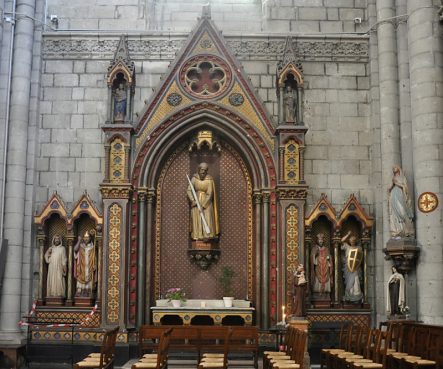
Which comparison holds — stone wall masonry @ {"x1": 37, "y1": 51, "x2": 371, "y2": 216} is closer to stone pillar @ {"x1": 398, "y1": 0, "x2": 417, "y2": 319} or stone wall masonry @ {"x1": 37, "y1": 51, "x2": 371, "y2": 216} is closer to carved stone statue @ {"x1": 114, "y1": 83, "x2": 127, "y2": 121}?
carved stone statue @ {"x1": 114, "y1": 83, "x2": 127, "y2": 121}

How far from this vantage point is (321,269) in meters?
18.7

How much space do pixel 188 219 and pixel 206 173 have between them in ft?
4.35

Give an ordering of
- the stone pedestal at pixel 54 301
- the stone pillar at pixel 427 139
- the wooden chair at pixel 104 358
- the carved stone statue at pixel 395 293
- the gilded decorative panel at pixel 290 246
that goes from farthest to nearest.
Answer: the stone pedestal at pixel 54 301
the gilded decorative panel at pixel 290 246
the carved stone statue at pixel 395 293
the stone pillar at pixel 427 139
the wooden chair at pixel 104 358

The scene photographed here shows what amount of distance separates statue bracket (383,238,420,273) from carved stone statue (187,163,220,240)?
4500 mm

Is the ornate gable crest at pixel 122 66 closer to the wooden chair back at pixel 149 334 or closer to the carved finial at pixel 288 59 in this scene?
the carved finial at pixel 288 59

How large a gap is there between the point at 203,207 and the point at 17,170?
4.87 m

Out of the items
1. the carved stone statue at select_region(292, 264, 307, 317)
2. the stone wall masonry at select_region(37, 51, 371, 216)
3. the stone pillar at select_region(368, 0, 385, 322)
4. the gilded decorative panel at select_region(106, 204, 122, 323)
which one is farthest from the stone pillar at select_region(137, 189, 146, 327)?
the stone pillar at select_region(368, 0, 385, 322)

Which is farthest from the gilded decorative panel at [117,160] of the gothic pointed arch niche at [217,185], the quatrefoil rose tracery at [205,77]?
the quatrefoil rose tracery at [205,77]

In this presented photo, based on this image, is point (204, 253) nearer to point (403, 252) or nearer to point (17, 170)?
point (403, 252)

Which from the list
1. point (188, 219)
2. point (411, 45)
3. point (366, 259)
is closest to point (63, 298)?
point (188, 219)

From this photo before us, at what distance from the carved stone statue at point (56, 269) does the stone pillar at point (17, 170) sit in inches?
28.1

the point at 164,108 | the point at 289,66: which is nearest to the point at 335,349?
the point at 289,66

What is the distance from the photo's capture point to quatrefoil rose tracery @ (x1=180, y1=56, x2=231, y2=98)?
19.3 meters

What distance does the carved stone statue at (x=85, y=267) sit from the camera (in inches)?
725
